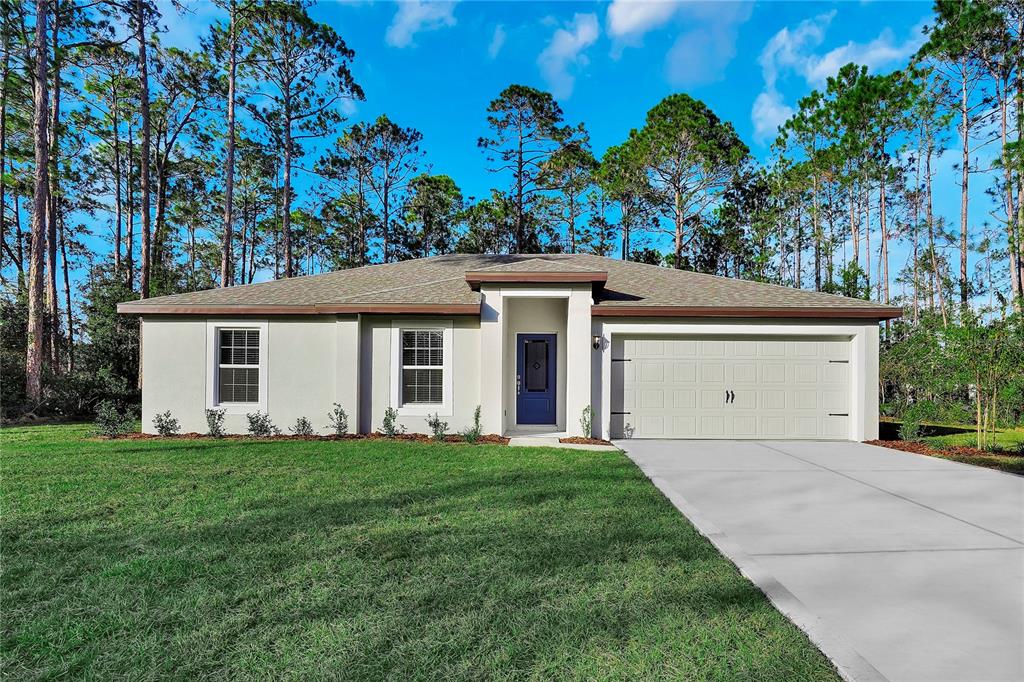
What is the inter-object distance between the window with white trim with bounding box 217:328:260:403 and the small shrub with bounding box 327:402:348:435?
174 centimetres

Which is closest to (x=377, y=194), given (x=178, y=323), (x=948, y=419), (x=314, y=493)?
(x=178, y=323)

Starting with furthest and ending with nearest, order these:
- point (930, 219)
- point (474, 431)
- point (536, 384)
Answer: point (930, 219), point (536, 384), point (474, 431)

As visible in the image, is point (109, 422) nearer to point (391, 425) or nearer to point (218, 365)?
point (218, 365)

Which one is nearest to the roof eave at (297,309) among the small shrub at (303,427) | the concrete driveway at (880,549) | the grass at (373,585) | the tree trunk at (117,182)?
the small shrub at (303,427)

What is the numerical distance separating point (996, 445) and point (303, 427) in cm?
1392

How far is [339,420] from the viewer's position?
929cm

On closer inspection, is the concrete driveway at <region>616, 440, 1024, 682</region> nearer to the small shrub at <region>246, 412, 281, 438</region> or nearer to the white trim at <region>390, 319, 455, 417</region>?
the white trim at <region>390, 319, 455, 417</region>

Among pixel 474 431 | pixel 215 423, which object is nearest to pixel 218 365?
pixel 215 423

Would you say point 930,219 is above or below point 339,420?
above

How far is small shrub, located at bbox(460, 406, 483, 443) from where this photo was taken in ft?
28.9

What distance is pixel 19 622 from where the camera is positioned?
2777mm

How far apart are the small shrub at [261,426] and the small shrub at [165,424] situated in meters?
1.50

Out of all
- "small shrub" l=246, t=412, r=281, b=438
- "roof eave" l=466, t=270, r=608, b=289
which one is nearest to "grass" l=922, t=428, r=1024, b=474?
"roof eave" l=466, t=270, r=608, b=289

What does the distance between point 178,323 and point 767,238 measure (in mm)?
26511
